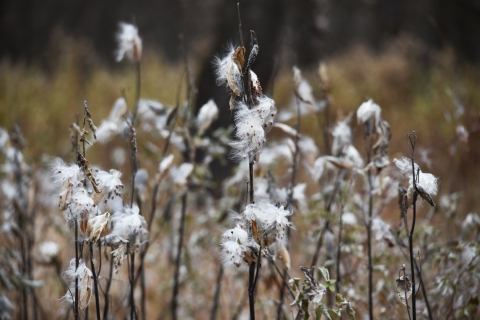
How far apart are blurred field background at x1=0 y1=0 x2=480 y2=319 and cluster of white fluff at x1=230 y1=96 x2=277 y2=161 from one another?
38 cm

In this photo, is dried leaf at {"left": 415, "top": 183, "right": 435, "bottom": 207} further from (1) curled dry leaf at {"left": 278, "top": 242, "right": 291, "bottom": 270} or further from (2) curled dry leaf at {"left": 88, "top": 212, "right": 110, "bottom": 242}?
(2) curled dry leaf at {"left": 88, "top": 212, "right": 110, "bottom": 242}

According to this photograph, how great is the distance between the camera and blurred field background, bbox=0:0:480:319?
6.66 feet

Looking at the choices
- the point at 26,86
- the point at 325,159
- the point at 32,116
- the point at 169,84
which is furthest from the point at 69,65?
the point at 325,159

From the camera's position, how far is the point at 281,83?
5.32m

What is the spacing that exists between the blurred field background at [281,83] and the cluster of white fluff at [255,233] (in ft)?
1.54

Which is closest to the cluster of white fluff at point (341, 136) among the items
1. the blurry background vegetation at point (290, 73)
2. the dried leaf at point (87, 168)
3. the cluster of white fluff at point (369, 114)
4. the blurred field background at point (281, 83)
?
the blurred field background at point (281, 83)

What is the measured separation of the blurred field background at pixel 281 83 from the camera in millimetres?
2031

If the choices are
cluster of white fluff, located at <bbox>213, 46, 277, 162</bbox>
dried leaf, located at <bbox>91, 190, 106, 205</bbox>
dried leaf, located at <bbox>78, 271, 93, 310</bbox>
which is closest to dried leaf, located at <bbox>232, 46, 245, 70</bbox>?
cluster of white fluff, located at <bbox>213, 46, 277, 162</bbox>

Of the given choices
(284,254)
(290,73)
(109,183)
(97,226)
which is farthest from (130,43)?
(290,73)

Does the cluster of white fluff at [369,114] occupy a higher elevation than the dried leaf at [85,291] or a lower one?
higher

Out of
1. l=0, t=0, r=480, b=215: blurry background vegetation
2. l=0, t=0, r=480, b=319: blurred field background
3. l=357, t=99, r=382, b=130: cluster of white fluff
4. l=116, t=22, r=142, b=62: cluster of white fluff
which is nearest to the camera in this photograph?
l=357, t=99, r=382, b=130: cluster of white fluff

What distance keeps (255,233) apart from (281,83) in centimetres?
462

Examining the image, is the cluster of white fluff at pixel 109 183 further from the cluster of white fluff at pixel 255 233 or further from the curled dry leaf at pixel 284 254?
the curled dry leaf at pixel 284 254

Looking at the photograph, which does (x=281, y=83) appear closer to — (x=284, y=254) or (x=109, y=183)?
(x=284, y=254)
